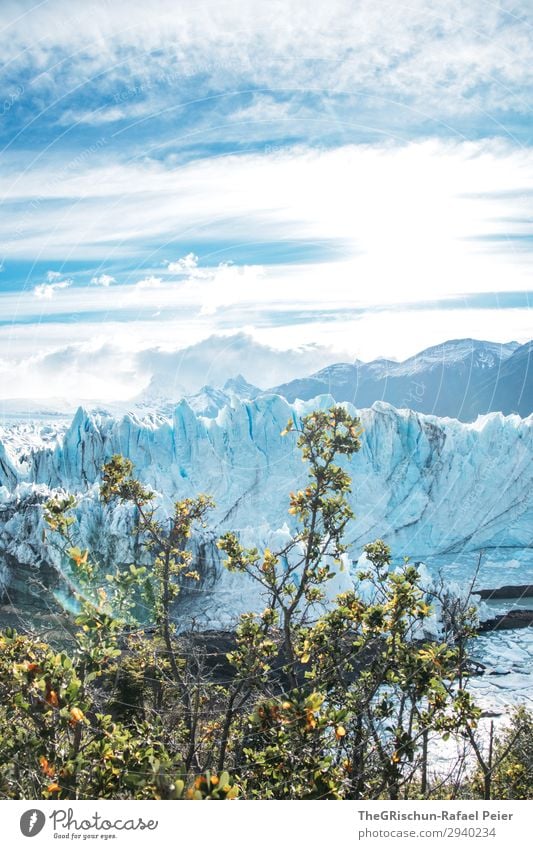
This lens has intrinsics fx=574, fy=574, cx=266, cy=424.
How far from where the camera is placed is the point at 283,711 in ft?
8.36

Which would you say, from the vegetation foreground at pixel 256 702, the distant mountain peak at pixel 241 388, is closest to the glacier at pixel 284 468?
the distant mountain peak at pixel 241 388

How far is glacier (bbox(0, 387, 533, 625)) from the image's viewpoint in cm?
1470

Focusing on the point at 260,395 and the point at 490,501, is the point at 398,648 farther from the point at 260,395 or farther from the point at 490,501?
the point at 490,501

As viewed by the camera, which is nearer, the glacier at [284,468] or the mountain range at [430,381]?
the glacier at [284,468]

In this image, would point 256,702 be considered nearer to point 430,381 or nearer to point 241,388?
point 430,381

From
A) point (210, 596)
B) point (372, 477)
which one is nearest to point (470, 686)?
point (210, 596)

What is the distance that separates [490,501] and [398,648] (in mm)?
15265

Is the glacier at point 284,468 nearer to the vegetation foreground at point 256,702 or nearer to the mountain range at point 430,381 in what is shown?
the mountain range at point 430,381

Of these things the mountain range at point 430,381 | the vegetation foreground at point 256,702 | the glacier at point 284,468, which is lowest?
the vegetation foreground at point 256,702

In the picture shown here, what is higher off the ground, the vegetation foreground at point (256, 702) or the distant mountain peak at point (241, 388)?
the distant mountain peak at point (241, 388)

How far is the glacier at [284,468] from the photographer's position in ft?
48.2

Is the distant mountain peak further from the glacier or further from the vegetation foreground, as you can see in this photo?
the vegetation foreground

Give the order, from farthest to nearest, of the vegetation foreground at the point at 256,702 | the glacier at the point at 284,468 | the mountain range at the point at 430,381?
1. the mountain range at the point at 430,381
2. the glacier at the point at 284,468
3. the vegetation foreground at the point at 256,702

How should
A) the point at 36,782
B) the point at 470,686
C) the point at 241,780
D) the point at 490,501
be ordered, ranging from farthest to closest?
the point at 490,501 < the point at 470,686 < the point at 241,780 < the point at 36,782
